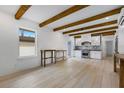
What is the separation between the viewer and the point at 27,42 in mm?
5082

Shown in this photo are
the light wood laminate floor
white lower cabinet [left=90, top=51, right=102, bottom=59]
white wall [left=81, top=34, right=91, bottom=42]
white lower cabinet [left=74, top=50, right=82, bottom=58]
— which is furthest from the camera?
white lower cabinet [left=74, top=50, right=82, bottom=58]

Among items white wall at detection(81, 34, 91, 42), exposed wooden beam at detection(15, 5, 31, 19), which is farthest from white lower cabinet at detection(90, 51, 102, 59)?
exposed wooden beam at detection(15, 5, 31, 19)

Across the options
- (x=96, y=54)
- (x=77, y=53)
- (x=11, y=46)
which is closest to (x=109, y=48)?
(x=96, y=54)

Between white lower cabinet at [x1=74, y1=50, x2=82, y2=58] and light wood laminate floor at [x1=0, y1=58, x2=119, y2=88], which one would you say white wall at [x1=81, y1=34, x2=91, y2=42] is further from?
light wood laminate floor at [x1=0, y1=58, x2=119, y2=88]

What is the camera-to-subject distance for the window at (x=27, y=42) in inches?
185

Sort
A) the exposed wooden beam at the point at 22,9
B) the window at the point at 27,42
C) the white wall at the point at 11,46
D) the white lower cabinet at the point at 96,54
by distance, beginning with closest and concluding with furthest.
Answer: the exposed wooden beam at the point at 22,9, the white wall at the point at 11,46, the window at the point at 27,42, the white lower cabinet at the point at 96,54

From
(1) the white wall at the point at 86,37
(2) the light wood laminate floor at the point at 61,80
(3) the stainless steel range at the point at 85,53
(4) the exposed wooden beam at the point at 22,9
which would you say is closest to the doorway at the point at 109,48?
(1) the white wall at the point at 86,37

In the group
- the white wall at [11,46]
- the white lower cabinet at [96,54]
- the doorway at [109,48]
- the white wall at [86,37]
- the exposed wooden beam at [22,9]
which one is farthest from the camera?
the doorway at [109,48]

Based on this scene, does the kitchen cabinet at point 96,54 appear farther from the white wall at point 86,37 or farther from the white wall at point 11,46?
the white wall at point 11,46

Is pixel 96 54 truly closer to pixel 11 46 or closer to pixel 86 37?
pixel 86 37

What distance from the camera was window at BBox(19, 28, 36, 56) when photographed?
469 centimetres

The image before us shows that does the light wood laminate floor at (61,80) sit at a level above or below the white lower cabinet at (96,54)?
below

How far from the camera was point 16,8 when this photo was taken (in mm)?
3588
